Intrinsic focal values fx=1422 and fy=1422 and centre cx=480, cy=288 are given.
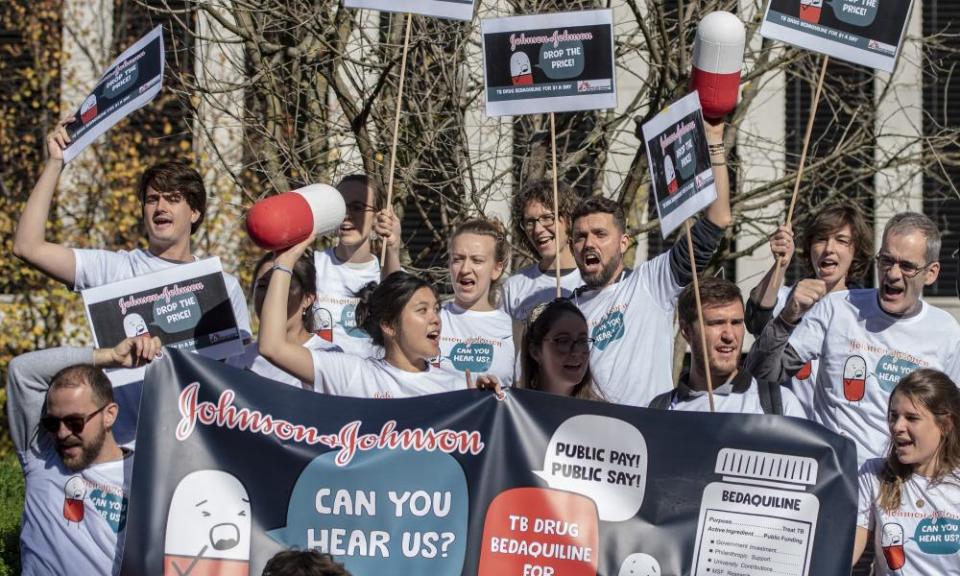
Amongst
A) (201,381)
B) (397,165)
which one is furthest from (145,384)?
(397,165)

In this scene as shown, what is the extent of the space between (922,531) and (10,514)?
5.74 metres

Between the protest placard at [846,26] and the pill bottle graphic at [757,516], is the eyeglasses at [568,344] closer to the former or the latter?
the pill bottle graphic at [757,516]

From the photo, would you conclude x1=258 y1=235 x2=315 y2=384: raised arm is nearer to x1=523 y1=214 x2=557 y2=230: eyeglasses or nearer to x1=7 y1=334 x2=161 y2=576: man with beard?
x1=7 y1=334 x2=161 y2=576: man with beard

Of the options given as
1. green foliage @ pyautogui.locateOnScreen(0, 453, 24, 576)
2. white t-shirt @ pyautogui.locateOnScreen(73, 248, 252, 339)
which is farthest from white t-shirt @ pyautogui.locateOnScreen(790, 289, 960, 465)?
green foliage @ pyautogui.locateOnScreen(0, 453, 24, 576)

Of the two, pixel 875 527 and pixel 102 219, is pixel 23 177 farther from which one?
pixel 875 527

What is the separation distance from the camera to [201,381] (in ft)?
17.7

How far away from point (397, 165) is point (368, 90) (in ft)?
1.92

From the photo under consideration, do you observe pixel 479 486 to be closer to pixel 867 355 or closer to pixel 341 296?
pixel 867 355

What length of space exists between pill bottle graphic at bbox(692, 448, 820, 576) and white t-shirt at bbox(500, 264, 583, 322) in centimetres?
180

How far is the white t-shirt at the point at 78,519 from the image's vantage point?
17.4ft

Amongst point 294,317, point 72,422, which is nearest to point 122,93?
point 294,317

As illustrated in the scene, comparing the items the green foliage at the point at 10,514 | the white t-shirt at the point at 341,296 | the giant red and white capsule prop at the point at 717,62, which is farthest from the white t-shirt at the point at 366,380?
the green foliage at the point at 10,514

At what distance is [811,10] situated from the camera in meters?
6.66

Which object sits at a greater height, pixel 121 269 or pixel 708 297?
pixel 121 269
